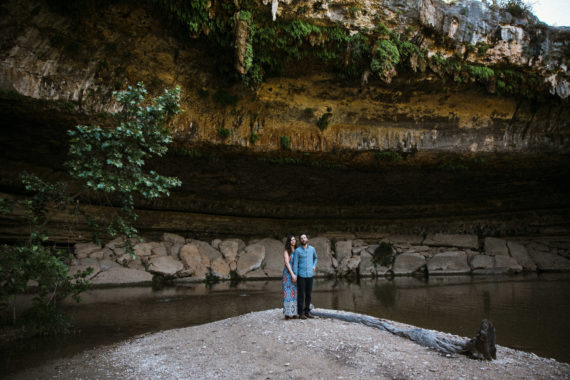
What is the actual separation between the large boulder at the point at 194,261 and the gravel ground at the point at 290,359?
370 inches

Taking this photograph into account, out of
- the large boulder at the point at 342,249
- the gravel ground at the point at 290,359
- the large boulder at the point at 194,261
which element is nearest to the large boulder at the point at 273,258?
the large boulder at the point at 194,261

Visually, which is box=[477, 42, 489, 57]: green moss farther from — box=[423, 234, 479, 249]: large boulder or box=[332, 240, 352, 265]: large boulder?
box=[332, 240, 352, 265]: large boulder

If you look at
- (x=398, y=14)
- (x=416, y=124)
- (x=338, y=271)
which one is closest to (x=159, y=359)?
(x=398, y=14)

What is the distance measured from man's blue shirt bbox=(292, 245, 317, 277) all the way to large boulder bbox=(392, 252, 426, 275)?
12.4 m

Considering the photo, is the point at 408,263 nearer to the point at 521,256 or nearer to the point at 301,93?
the point at 521,256

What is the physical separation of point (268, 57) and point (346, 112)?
12.0 feet

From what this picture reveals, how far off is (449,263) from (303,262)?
1360cm

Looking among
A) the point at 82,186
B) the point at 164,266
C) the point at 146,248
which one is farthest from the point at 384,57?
the point at 146,248

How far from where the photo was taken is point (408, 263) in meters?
17.0

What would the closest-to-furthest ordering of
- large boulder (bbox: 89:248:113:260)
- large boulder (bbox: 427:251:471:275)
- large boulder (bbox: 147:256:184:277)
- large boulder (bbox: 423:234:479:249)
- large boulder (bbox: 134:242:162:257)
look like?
large boulder (bbox: 89:248:113:260) → large boulder (bbox: 147:256:184:277) → large boulder (bbox: 134:242:162:257) → large boulder (bbox: 427:251:471:275) → large boulder (bbox: 423:234:479:249)

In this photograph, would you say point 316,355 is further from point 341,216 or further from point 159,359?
point 341,216

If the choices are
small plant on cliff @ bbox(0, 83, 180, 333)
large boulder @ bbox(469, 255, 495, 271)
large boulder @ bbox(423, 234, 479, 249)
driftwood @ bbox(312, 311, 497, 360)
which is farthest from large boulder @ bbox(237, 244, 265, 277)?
driftwood @ bbox(312, 311, 497, 360)

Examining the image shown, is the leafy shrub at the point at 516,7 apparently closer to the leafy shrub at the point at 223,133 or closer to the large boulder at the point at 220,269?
the leafy shrub at the point at 223,133

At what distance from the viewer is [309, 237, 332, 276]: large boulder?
16.5 meters
